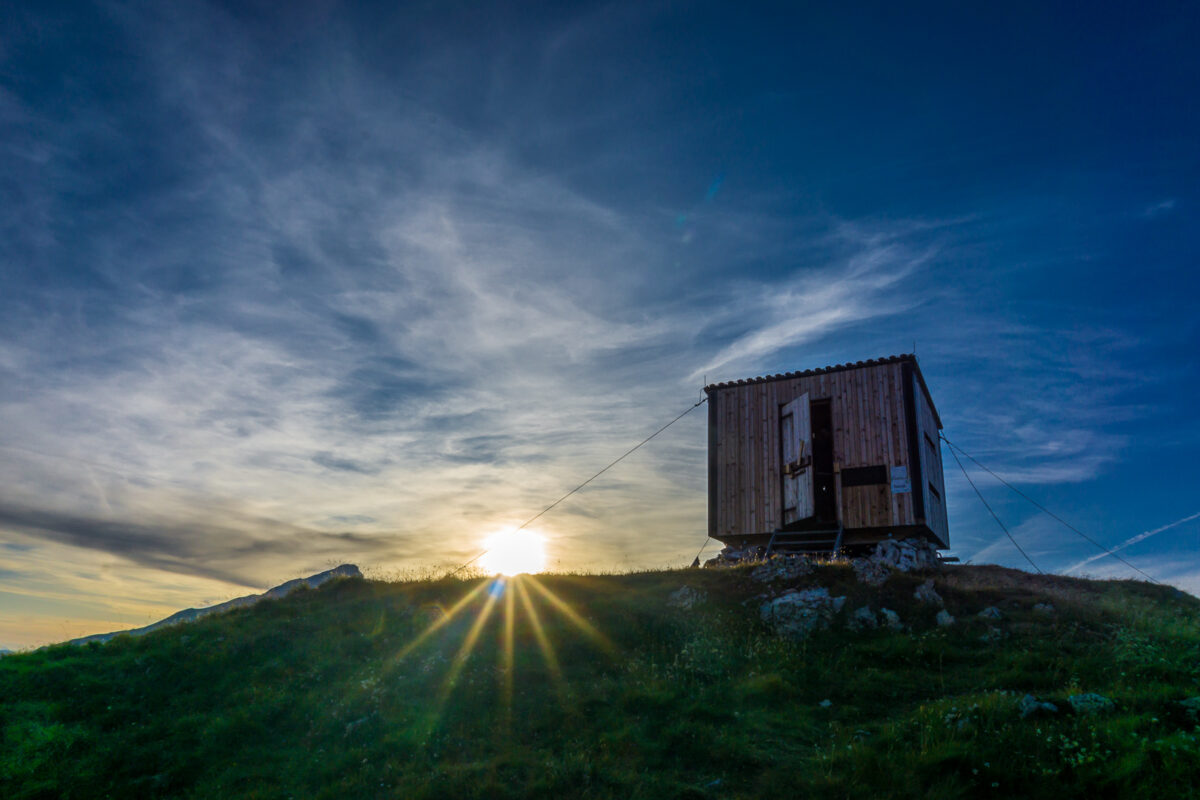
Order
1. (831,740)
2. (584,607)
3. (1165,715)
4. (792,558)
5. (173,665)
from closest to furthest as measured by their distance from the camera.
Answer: (1165,715), (831,740), (173,665), (584,607), (792,558)

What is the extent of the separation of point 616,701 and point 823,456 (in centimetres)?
1614

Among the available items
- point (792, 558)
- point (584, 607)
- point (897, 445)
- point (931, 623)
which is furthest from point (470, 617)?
point (897, 445)

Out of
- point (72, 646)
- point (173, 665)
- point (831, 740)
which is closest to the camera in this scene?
point (831, 740)

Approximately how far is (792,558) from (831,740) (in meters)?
8.87

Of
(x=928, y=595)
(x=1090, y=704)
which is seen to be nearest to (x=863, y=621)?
(x=928, y=595)

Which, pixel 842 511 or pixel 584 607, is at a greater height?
pixel 842 511

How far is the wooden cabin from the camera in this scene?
74.0ft

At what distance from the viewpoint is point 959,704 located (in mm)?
10977

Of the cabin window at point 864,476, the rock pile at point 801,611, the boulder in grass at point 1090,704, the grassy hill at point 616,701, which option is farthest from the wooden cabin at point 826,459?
the boulder in grass at point 1090,704

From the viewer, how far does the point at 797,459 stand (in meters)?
23.4

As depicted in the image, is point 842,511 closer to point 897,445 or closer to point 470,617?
point 897,445

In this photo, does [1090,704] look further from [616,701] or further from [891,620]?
[616,701]

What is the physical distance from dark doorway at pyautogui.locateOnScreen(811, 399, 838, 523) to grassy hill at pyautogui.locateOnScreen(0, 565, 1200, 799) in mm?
6606

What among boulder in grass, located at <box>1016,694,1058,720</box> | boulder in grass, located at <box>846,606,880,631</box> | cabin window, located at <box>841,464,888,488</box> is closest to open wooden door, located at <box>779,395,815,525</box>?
cabin window, located at <box>841,464,888,488</box>
